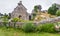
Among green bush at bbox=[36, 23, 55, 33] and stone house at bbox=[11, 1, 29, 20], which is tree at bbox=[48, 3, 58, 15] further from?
green bush at bbox=[36, 23, 55, 33]

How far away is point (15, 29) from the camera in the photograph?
19.9 m

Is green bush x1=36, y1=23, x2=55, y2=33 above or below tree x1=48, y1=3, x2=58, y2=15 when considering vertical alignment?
below

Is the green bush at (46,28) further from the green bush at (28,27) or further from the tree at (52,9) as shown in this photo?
the tree at (52,9)

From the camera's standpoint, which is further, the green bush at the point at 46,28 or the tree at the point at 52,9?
the tree at the point at 52,9

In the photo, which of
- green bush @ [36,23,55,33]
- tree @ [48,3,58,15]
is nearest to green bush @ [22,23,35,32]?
green bush @ [36,23,55,33]

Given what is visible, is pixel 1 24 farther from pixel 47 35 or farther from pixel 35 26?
pixel 47 35

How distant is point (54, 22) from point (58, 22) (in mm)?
497

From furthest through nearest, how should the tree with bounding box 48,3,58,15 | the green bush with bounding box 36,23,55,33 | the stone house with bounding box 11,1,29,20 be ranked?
the tree with bounding box 48,3,58,15 → the stone house with bounding box 11,1,29,20 → the green bush with bounding box 36,23,55,33

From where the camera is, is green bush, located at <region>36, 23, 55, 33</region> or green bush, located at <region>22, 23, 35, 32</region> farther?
green bush, located at <region>22, 23, 35, 32</region>

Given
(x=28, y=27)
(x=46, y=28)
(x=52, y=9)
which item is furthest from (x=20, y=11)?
(x=46, y=28)

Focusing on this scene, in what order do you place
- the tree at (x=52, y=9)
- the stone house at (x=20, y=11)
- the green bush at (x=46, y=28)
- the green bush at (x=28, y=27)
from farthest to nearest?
the tree at (x=52, y=9)
the stone house at (x=20, y=11)
the green bush at (x=28, y=27)
the green bush at (x=46, y=28)

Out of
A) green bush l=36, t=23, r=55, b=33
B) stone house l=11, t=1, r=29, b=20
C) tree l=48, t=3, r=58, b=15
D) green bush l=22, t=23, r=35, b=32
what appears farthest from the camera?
Result: tree l=48, t=3, r=58, b=15

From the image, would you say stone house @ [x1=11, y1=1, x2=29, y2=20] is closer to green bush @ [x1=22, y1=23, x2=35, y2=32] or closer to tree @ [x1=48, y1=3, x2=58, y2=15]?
tree @ [x1=48, y1=3, x2=58, y2=15]

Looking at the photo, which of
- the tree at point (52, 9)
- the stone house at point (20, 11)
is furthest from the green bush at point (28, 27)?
the tree at point (52, 9)
